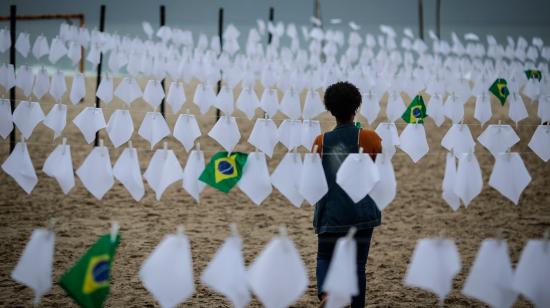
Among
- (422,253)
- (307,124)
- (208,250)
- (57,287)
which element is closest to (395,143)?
(307,124)

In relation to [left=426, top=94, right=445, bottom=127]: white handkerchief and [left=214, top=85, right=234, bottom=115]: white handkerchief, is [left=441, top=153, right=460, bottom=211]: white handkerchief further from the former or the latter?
[left=214, top=85, right=234, bottom=115]: white handkerchief

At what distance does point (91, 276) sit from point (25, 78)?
394cm

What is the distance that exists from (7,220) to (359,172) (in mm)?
4586

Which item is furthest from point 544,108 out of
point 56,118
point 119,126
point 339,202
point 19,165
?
point 19,165

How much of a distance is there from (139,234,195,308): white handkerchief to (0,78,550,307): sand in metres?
1.72

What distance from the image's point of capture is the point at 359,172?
7.98ft

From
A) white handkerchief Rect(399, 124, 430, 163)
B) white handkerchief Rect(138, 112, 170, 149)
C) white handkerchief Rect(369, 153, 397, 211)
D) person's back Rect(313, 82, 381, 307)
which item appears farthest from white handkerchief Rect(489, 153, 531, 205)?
white handkerchief Rect(138, 112, 170, 149)

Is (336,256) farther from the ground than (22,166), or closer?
closer

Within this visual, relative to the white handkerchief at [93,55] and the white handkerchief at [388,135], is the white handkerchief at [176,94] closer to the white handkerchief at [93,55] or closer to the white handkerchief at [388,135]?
the white handkerchief at [388,135]

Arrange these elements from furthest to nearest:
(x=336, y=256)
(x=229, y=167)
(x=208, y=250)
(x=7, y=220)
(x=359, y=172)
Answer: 1. (x=7, y=220)
2. (x=208, y=250)
3. (x=229, y=167)
4. (x=359, y=172)
5. (x=336, y=256)

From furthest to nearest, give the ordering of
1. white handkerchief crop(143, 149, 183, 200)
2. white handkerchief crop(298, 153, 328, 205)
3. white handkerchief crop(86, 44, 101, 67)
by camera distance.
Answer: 1. white handkerchief crop(86, 44, 101, 67)
2. white handkerchief crop(143, 149, 183, 200)
3. white handkerchief crop(298, 153, 328, 205)

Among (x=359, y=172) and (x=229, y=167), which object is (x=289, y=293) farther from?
(x=229, y=167)

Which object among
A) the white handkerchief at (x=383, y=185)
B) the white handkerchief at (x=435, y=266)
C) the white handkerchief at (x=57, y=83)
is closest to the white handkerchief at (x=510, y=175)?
the white handkerchief at (x=383, y=185)

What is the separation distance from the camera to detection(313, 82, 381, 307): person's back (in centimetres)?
250
